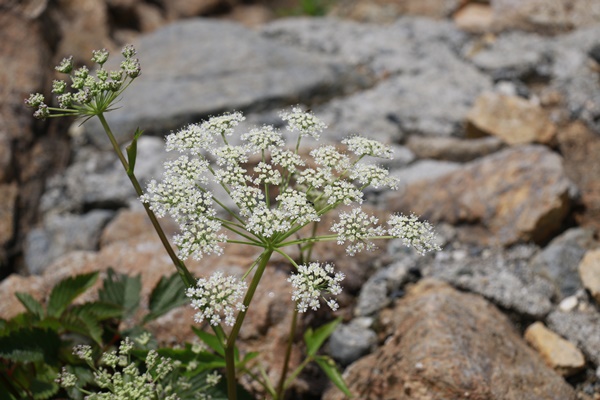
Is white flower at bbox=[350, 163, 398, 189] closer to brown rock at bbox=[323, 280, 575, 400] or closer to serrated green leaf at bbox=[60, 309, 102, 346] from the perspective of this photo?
brown rock at bbox=[323, 280, 575, 400]

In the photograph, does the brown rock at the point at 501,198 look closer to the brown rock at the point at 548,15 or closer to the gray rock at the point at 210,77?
the gray rock at the point at 210,77

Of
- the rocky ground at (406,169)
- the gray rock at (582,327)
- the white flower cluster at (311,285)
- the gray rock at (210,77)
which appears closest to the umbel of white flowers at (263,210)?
the white flower cluster at (311,285)

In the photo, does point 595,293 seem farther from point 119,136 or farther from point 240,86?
point 119,136

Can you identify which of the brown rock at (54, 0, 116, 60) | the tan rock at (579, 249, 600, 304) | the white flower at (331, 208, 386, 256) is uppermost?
the white flower at (331, 208, 386, 256)

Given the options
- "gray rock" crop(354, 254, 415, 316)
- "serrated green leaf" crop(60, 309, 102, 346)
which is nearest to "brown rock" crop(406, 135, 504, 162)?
"gray rock" crop(354, 254, 415, 316)

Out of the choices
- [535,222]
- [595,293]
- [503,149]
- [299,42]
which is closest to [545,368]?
[595,293]

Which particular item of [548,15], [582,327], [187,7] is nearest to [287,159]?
[582,327]

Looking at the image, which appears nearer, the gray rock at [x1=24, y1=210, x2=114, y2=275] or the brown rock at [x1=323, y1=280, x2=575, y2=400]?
the brown rock at [x1=323, y1=280, x2=575, y2=400]
